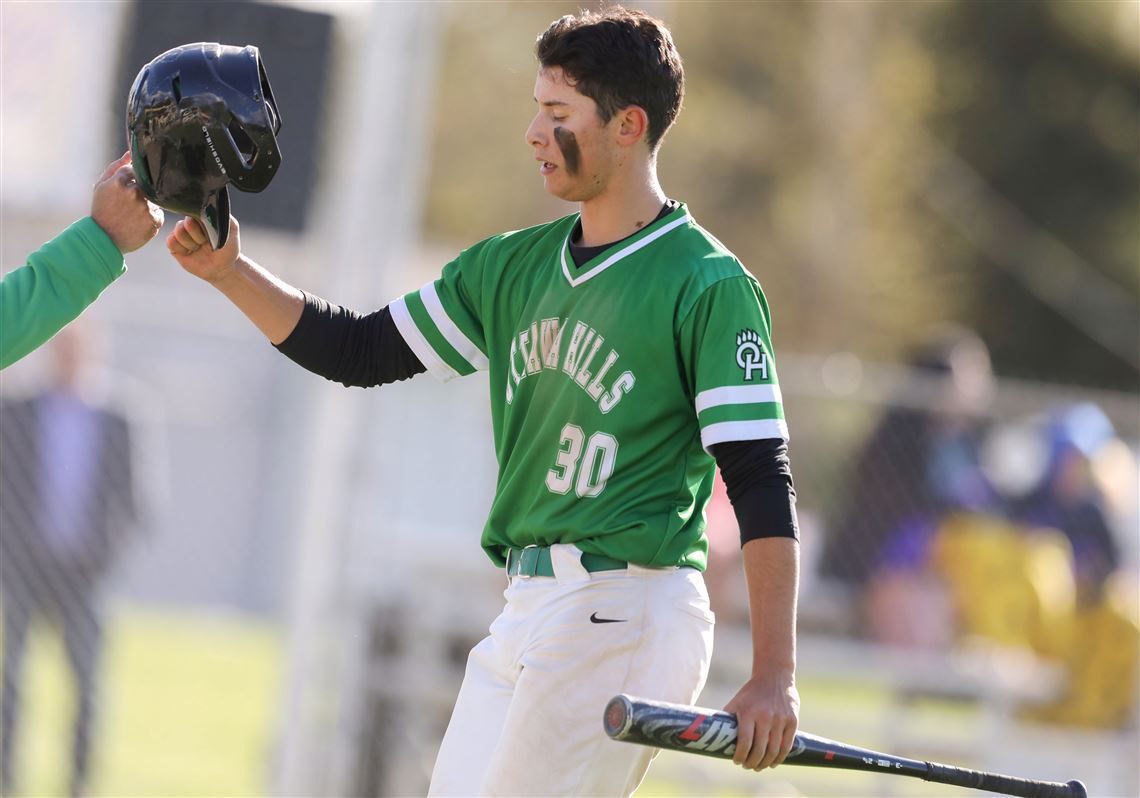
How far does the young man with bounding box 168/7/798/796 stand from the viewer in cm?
327

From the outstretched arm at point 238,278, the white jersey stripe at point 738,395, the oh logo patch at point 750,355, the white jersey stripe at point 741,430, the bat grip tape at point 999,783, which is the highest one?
the outstretched arm at point 238,278

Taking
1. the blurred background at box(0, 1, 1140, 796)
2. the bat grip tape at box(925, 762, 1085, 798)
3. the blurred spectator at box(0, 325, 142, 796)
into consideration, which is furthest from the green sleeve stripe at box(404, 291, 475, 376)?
the blurred spectator at box(0, 325, 142, 796)

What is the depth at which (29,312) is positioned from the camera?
329 cm

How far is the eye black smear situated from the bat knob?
118cm

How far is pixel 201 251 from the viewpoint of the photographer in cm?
364

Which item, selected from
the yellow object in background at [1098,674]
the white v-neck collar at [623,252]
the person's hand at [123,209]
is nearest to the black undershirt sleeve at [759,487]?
the white v-neck collar at [623,252]

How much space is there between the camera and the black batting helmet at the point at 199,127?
11.1ft

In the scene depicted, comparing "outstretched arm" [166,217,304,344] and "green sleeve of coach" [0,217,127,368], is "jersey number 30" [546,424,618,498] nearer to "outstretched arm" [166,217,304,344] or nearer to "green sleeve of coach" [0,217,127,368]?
"outstretched arm" [166,217,304,344]

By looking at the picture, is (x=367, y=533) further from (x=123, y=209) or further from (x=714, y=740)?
(x=714, y=740)

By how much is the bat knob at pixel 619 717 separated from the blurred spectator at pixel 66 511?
481 cm

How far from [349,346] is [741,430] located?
102cm

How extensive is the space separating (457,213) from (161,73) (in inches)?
1105

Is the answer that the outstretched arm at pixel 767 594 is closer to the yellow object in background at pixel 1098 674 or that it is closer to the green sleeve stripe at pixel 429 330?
the green sleeve stripe at pixel 429 330

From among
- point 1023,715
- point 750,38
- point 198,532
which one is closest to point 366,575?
point 1023,715
